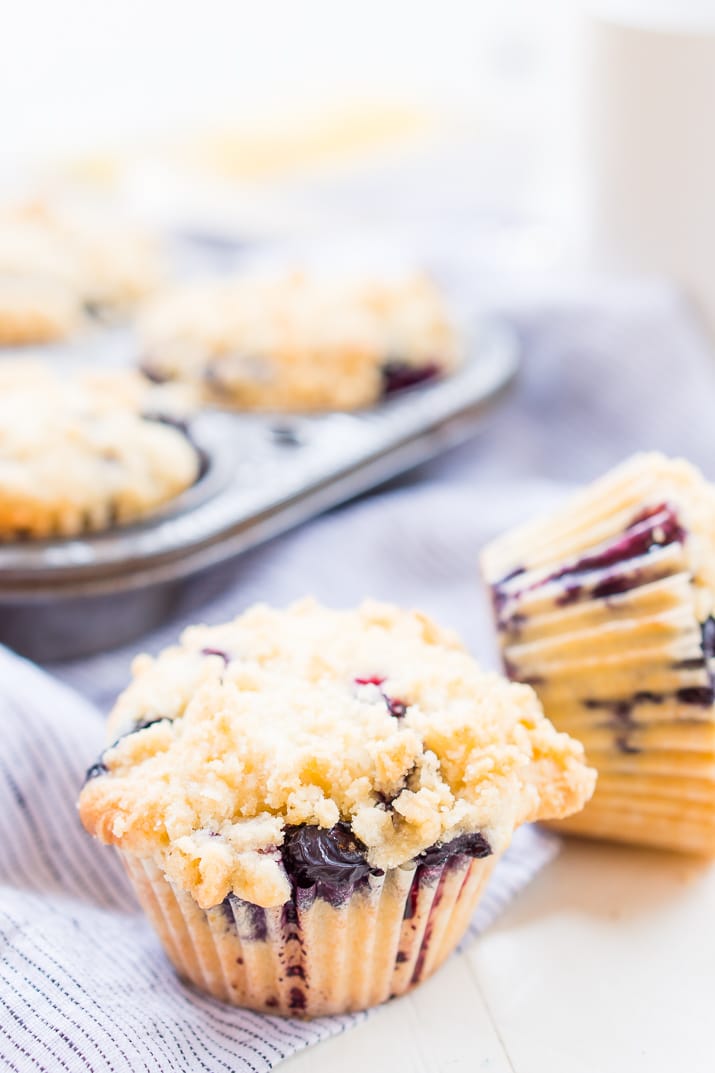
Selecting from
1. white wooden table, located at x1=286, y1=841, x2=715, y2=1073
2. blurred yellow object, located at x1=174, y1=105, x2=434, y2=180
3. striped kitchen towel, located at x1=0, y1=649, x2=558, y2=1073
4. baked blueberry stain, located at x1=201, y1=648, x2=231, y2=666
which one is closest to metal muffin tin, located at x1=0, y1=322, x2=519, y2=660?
striped kitchen towel, located at x1=0, y1=649, x2=558, y2=1073

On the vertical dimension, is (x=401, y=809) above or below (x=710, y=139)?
below

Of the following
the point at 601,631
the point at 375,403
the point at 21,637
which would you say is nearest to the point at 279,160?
the point at 375,403

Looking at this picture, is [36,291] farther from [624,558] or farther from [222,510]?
[624,558]

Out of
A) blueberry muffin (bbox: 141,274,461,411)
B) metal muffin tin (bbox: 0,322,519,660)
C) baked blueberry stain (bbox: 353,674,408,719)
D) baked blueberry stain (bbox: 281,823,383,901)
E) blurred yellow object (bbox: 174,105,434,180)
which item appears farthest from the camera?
blurred yellow object (bbox: 174,105,434,180)

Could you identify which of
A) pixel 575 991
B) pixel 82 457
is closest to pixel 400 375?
pixel 82 457

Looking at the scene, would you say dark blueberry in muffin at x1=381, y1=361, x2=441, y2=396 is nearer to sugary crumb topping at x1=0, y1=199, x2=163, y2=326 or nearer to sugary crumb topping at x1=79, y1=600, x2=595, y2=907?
sugary crumb topping at x1=0, y1=199, x2=163, y2=326

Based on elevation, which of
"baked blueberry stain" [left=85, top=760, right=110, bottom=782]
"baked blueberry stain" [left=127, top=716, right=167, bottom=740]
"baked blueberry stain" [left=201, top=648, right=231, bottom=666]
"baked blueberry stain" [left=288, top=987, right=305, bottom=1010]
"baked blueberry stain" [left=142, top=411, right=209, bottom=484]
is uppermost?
"baked blueberry stain" [left=201, top=648, right=231, bottom=666]

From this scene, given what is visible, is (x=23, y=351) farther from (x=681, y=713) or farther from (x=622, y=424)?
(x=681, y=713)

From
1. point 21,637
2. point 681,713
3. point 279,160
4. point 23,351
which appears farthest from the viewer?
point 279,160
